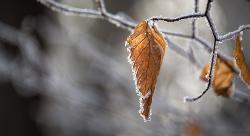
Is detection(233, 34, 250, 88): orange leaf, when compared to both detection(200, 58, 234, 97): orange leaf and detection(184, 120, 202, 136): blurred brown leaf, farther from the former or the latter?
detection(184, 120, 202, 136): blurred brown leaf

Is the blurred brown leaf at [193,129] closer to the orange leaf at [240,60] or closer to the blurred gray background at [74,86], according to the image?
the blurred gray background at [74,86]

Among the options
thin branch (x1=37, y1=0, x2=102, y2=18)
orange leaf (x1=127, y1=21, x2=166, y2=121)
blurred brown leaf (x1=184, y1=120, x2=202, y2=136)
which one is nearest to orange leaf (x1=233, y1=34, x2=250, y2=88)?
orange leaf (x1=127, y1=21, x2=166, y2=121)

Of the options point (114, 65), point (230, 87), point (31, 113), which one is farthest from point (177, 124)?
point (31, 113)

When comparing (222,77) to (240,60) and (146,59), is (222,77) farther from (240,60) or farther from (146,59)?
(146,59)

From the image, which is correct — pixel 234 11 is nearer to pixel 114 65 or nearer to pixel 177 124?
pixel 114 65

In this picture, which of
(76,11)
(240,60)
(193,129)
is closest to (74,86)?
(193,129)

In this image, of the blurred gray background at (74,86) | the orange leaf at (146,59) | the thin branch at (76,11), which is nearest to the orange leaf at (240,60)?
the orange leaf at (146,59)
